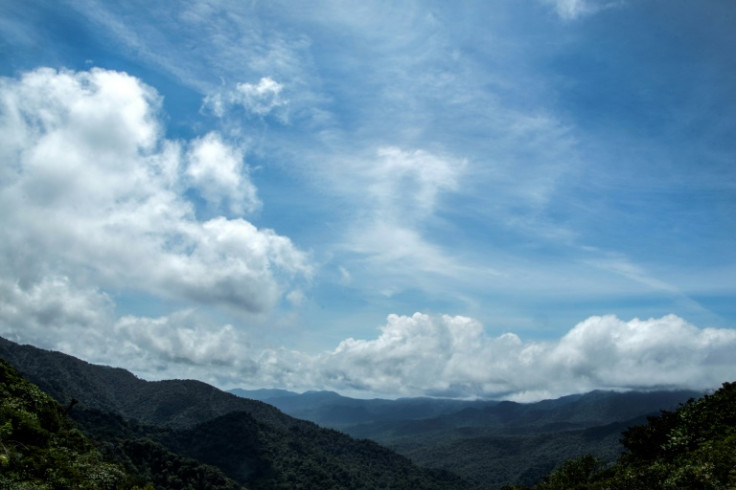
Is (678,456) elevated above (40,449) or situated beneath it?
situated beneath

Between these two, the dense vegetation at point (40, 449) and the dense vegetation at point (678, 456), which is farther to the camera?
the dense vegetation at point (678, 456)

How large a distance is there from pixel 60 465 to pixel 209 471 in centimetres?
14923

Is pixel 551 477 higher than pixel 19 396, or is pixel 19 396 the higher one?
pixel 19 396

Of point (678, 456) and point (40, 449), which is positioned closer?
point (40, 449)

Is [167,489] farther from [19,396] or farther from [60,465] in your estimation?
[60,465]

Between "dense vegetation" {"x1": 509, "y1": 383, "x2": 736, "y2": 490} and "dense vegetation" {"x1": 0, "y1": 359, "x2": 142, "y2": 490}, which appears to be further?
"dense vegetation" {"x1": 509, "y1": 383, "x2": 736, "y2": 490}

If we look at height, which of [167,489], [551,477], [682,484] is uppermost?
[682,484]

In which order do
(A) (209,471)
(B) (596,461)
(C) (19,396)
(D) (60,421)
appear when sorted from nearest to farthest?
(C) (19,396) → (D) (60,421) → (B) (596,461) → (A) (209,471)

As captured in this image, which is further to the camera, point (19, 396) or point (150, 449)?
point (150, 449)

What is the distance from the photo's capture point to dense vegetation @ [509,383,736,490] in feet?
113

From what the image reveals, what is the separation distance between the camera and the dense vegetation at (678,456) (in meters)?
34.6

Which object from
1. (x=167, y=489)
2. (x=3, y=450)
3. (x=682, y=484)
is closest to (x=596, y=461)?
(x=682, y=484)

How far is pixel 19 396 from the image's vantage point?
158ft

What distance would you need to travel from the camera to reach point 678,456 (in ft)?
145
